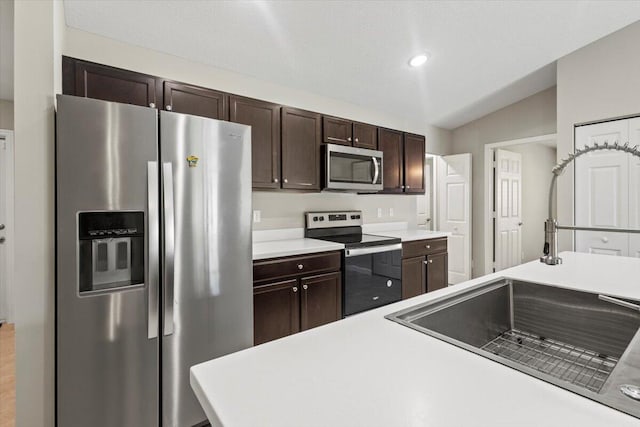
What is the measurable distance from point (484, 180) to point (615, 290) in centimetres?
372

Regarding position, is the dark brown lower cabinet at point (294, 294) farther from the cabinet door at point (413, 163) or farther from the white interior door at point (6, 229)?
the white interior door at point (6, 229)

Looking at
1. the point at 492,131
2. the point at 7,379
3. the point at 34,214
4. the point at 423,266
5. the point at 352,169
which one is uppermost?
the point at 492,131

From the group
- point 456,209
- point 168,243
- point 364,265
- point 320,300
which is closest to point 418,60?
point 364,265

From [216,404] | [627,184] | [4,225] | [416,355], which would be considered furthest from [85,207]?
[627,184]

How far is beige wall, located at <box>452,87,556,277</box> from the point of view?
399cm

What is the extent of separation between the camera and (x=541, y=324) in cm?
119

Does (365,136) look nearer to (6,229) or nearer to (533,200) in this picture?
(6,229)

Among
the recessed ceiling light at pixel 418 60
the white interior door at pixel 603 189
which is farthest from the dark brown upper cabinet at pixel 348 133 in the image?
the white interior door at pixel 603 189

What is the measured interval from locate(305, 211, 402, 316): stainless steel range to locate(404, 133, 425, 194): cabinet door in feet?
3.28

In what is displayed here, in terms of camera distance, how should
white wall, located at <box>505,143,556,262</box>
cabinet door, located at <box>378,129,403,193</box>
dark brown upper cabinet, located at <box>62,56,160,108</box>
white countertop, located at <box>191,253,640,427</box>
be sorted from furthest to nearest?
white wall, located at <box>505,143,556,262</box> → cabinet door, located at <box>378,129,403,193</box> → dark brown upper cabinet, located at <box>62,56,160,108</box> → white countertop, located at <box>191,253,640,427</box>

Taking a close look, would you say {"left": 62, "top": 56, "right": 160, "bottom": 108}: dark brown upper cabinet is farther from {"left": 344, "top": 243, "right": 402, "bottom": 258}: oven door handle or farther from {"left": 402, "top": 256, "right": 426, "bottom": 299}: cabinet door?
{"left": 402, "top": 256, "right": 426, "bottom": 299}: cabinet door

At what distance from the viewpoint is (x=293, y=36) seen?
2.43 meters

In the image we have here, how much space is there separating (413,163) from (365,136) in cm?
87

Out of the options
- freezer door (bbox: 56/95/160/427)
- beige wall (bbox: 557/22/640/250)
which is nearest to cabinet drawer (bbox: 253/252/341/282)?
freezer door (bbox: 56/95/160/427)
